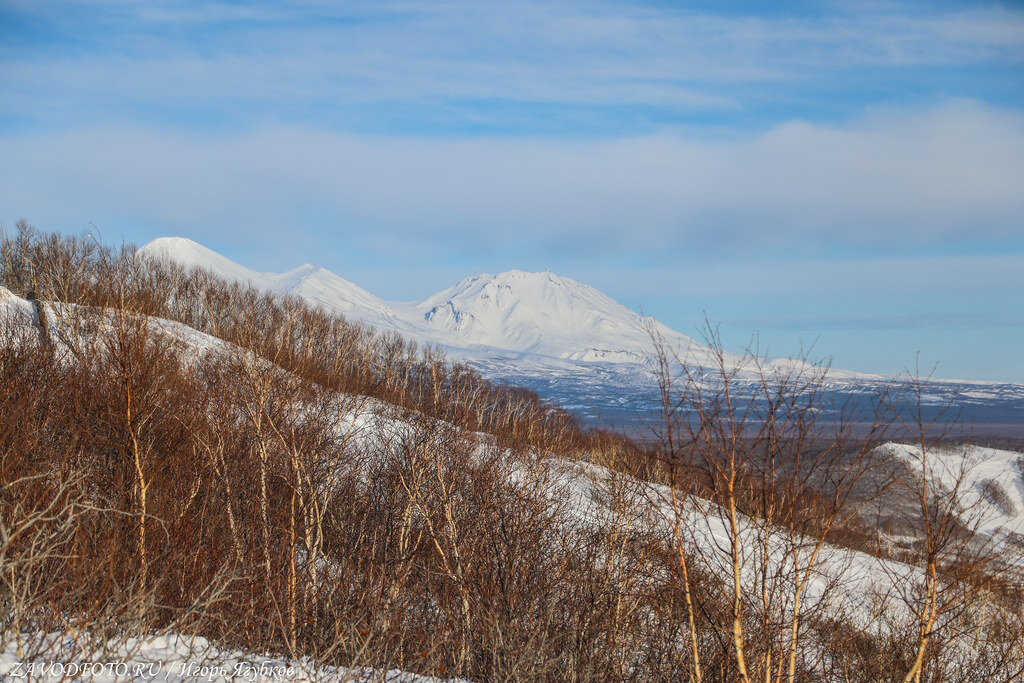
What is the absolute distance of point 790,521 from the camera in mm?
10531

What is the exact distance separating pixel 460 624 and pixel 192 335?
39319mm

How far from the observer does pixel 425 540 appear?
1033 inches

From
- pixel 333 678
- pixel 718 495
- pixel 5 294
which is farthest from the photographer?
pixel 5 294

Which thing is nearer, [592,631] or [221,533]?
[592,631]

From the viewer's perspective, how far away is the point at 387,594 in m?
18.4

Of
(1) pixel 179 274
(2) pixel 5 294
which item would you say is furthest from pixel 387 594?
(1) pixel 179 274

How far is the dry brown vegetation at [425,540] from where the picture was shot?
10117 mm

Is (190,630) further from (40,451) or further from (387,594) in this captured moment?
(40,451)

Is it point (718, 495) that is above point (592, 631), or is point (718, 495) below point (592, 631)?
above

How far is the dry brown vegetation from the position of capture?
10.1 m

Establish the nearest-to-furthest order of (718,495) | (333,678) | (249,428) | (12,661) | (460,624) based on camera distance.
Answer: (12,661) → (718,495) → (333,678) → (460,624) → (249,428)

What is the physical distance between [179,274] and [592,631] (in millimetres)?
63581

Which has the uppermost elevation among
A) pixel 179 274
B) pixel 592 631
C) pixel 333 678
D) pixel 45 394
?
pixel 179 274

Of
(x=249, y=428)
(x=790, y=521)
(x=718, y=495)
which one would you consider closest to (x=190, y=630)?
(x=718, y=495)
